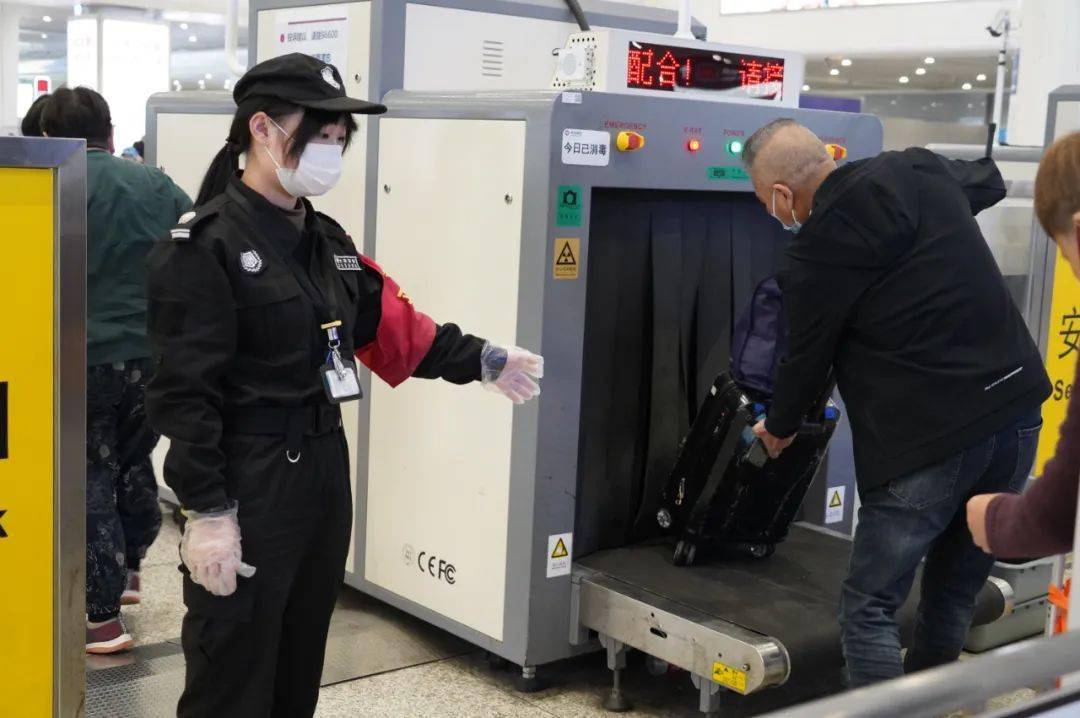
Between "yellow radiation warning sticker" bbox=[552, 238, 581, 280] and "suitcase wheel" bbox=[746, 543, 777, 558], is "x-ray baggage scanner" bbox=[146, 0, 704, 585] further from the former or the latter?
"suitcase wheel" bbox=[746, 543, 777, 558]

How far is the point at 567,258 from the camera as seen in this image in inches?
133

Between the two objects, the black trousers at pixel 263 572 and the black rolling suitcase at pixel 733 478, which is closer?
the black trousers at pixel 263 572

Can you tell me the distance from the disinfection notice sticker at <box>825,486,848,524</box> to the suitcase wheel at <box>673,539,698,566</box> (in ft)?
2.55

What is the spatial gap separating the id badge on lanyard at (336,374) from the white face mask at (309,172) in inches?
10.2

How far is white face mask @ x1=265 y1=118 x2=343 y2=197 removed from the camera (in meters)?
2.31

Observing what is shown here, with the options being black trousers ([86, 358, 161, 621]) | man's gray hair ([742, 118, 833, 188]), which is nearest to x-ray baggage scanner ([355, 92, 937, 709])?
man's gray hair ([742, 118, 833, 188])

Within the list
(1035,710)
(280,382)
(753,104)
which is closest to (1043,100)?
(753,104)

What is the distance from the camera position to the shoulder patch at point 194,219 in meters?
2.21

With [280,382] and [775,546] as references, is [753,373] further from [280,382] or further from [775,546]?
[280,382]

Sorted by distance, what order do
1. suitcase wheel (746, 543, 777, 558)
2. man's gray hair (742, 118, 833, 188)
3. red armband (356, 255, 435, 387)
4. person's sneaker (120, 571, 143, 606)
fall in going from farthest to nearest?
person's sneaker (120, 571, 143, 606)
suitcase wheel (746, 543, 777, 558)
man's gray hair (742, 118, 833, 188)
red armband (356, 255, 435, 387)

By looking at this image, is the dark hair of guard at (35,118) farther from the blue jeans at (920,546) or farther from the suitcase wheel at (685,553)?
the blue jeans at (920,546)

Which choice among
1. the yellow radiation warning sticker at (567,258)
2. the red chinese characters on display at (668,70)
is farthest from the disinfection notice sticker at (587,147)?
the red chinese characters on display at (668,70)

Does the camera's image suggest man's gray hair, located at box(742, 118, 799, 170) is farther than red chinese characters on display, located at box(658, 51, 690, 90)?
No

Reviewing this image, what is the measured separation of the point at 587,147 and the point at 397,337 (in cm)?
101
